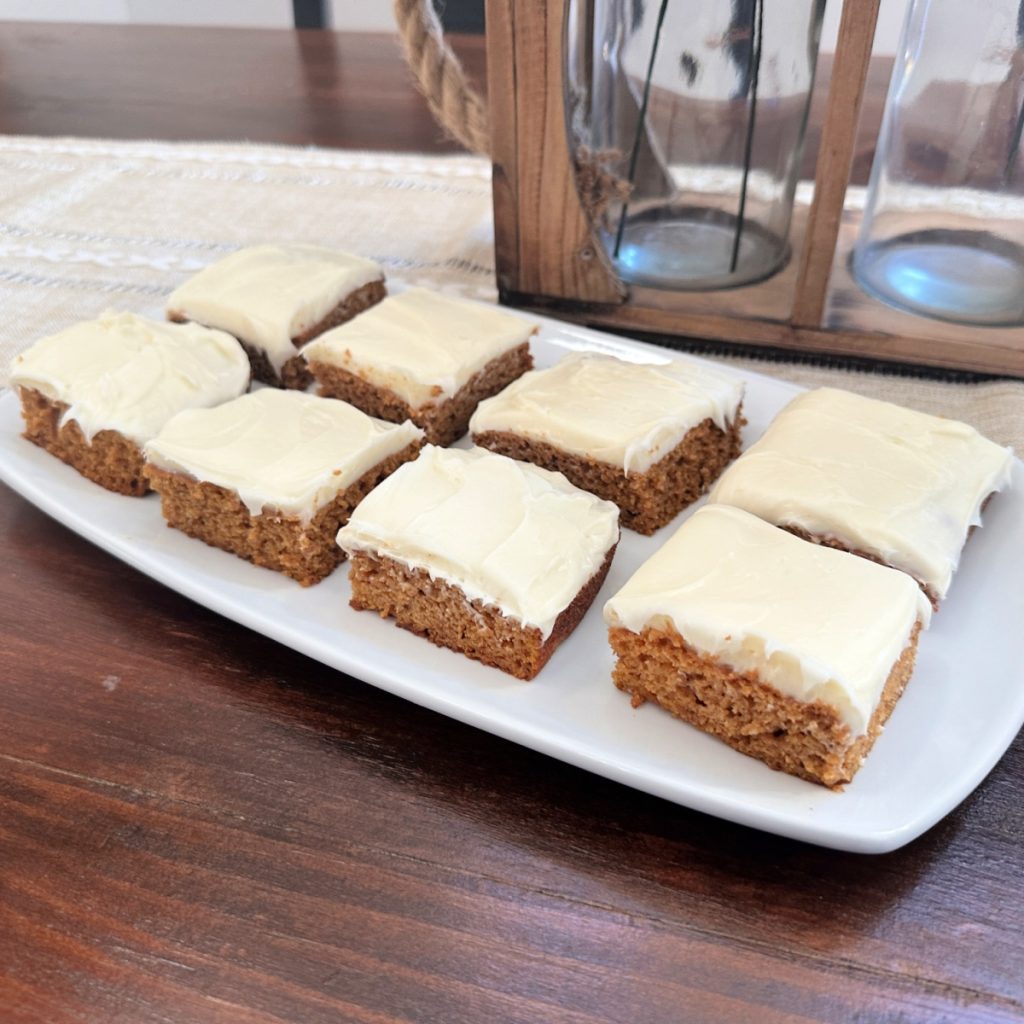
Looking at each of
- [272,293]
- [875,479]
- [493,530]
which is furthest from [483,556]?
[272,293]

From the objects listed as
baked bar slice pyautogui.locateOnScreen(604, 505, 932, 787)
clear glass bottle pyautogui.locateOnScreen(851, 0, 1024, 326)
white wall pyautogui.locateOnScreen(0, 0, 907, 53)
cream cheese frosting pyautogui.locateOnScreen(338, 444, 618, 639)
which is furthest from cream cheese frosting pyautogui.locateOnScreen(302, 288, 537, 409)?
white wall pyautogui.locateOnScreen(0, 0, 907, 53)

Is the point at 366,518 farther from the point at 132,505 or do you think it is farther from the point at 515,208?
the point at 515,208

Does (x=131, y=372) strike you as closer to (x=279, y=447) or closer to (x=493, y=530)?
(x=279, y=447)

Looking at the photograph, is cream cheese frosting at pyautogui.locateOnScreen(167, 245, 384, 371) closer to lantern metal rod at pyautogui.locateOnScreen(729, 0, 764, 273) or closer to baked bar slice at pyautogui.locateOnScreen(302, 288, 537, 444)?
baked bar slice at pyautogui.locateOnScreen(302, 288, 537, 444)

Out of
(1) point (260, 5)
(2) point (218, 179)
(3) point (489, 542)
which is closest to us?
(3) point (489, 542)

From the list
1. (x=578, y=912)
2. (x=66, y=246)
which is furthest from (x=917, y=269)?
(x=66, y=246)

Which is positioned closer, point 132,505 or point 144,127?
point 132,505
